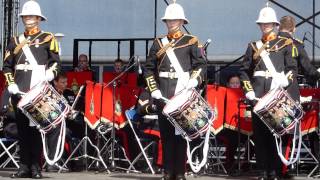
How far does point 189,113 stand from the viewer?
33.6 feet

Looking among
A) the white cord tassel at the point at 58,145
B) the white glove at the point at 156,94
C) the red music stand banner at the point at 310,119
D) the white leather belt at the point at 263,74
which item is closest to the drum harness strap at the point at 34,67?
the white cord tassel at the point at 58,145

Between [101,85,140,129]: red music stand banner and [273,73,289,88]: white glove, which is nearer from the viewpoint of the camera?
[273,73,289,88]: white glove

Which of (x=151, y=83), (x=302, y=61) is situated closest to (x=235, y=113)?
(x=302, y=61)

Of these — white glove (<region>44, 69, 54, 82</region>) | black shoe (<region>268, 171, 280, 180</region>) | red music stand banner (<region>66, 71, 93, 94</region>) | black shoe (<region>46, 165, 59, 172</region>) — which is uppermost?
white glove (<region>44, 69, 54, 82</region>)

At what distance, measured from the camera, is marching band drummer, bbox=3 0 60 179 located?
35.3ft

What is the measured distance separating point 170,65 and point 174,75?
0.40ft

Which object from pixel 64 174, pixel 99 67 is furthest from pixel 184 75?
pixel 99 67

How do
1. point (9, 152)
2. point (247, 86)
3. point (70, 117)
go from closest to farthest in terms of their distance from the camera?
point (247, 86), point (70, 117), point (9, 152)

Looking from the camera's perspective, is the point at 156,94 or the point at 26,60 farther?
the point at 26,60

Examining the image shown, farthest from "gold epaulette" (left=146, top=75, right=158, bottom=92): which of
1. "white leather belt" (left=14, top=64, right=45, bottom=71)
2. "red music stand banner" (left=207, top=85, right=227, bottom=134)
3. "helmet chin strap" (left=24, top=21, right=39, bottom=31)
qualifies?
"red music stand banner" (left=207, top=85, right=227, bottom=134)

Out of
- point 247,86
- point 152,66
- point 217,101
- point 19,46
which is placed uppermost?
point 19,46

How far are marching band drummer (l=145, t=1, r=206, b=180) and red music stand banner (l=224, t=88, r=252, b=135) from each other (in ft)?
5.95

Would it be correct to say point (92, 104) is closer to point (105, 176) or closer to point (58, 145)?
point (105, 176)

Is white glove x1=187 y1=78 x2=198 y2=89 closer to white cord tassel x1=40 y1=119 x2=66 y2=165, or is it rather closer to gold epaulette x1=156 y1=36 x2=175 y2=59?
gold epaulette x1=156 y1=36 x2=175 y2=59
